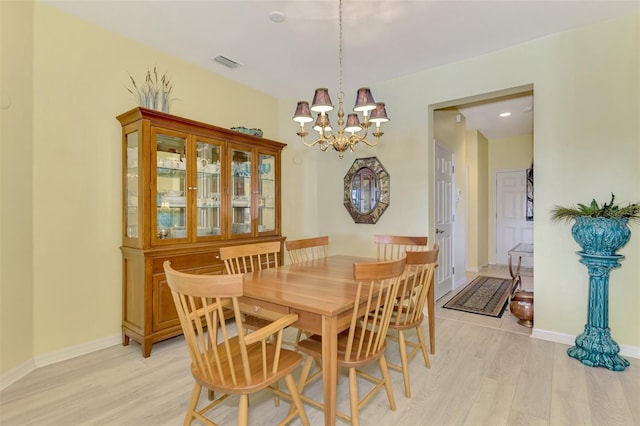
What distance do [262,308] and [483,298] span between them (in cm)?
362

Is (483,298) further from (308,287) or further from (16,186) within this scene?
(16,186)

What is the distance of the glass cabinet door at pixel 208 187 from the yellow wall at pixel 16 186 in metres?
1.23

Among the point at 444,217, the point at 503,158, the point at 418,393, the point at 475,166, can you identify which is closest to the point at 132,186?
the point at 418,393

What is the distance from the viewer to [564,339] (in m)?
2.87

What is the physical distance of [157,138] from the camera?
2756 millimetres

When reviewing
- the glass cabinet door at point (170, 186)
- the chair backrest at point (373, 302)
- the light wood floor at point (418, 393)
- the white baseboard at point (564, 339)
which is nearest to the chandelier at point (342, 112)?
the chair backrest at point (373, 302)

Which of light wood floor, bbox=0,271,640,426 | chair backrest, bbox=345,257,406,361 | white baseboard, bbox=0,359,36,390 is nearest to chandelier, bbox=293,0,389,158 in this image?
chair backrest, bbox=345,257,406,361

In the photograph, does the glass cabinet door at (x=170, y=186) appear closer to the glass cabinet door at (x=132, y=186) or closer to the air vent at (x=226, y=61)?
the glass cabinet door at (x=132, y=186)

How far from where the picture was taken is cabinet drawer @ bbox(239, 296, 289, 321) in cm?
175

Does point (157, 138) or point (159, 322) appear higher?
point (157, 138)

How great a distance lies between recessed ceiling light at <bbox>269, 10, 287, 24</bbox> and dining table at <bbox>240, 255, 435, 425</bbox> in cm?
205

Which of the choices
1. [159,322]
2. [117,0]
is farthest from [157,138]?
[159,322]

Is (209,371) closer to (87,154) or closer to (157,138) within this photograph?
(157,138)

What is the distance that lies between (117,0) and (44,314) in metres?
2.49
